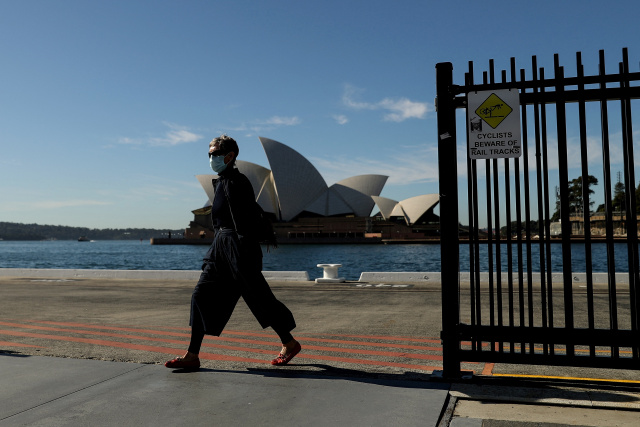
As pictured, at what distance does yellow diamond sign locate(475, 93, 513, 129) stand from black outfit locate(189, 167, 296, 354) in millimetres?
1611

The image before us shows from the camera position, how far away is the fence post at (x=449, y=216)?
331 cm

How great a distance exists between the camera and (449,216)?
330 centimetres

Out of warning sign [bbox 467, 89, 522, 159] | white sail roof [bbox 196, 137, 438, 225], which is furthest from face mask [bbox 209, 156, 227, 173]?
white sail roof [bbox 196, 137, 438, 225]

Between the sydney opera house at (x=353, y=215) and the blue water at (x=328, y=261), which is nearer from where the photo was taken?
the blue water at (x=328, y=261)

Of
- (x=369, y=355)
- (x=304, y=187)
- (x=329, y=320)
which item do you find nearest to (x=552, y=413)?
(x=369, y=355)

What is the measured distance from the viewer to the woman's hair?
3.81 m

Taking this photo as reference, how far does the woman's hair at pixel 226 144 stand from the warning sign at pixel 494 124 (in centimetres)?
167

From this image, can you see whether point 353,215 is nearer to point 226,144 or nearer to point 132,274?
point 132,274

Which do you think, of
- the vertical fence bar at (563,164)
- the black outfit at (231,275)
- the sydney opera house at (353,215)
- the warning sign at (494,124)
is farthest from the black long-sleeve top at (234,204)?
the sydney opera house at (353,215)

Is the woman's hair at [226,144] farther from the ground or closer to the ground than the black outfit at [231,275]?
farther from the ground

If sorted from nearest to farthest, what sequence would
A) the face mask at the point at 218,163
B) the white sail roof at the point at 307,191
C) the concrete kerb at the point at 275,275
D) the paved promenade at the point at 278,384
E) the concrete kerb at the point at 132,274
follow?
the paved promenade at the point at 278,384 → the face mask at the point at 218,163 → the concrete kerb at the point at 275,275 → the concrete kerb at the point at 132,274 → the white sail roof at the point at 307,191

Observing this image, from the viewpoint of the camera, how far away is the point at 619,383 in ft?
10.4

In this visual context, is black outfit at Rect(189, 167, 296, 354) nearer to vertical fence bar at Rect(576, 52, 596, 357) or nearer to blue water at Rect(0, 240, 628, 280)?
vertical fence bar at Rect(576, 52, 596, 357)

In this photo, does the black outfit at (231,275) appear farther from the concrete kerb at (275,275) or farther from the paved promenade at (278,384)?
the concrete kerb at (275,275)
